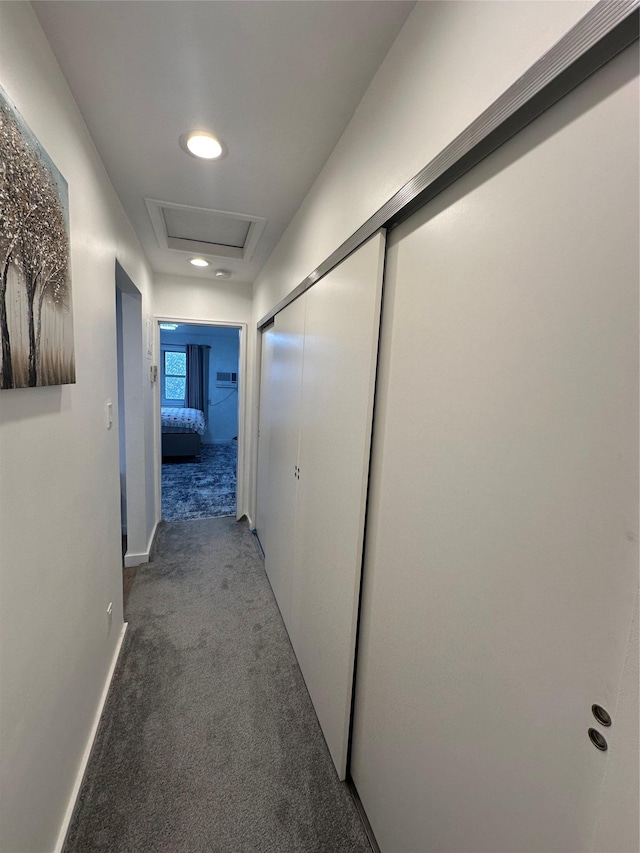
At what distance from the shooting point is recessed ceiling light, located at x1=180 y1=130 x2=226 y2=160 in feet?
4.67

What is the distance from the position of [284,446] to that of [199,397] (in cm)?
572

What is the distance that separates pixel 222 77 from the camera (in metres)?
1.14

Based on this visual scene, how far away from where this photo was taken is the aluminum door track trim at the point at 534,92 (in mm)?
482

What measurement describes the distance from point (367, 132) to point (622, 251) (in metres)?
1.04

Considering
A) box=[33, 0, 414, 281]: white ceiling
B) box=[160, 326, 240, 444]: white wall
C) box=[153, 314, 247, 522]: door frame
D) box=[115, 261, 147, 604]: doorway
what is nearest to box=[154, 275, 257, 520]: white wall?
box=[153, 314, 247, 522]: door frame

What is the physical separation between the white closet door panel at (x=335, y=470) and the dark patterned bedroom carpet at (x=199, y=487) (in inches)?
96.4

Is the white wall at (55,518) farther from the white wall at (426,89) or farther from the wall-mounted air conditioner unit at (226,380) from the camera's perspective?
the wall-mounted air conditioner unit at (226,380)

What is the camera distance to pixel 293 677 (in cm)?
185

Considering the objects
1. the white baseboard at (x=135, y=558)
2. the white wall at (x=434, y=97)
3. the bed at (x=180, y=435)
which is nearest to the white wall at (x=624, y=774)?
the white wall at (x=434, y=97)

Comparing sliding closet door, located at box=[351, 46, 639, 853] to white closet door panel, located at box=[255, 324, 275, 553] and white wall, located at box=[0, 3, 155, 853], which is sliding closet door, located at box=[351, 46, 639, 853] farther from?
white closet door panel, located at box=[255, 324, 275, 553]

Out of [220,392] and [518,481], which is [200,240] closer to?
[518,481]

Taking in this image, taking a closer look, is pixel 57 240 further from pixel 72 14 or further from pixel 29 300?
pixel 72 14

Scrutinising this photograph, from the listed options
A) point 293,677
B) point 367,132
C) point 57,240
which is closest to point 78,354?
point 57,240

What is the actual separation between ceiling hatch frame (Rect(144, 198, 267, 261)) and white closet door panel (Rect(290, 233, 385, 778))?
0.81 meters
